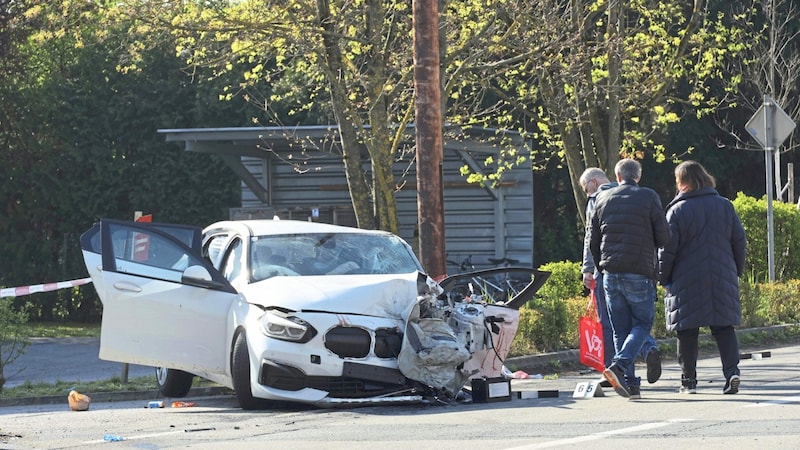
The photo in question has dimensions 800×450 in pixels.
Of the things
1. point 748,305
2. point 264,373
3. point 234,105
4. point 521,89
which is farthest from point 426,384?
point 234,105

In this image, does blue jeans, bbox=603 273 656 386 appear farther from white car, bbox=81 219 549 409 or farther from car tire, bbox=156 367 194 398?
car tire, bbox=156 367 194 398

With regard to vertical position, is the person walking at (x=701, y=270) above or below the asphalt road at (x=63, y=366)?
above

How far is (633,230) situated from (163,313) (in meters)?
3.99

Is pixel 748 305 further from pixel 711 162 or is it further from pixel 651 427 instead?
pixel 711 162

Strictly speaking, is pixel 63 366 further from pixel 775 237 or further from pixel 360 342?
pixel 775 237

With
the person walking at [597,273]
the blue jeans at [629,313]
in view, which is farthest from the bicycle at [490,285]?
the blue jeans at [629,313]

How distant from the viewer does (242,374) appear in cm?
1089

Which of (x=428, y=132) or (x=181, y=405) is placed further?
(x=428, y=132)

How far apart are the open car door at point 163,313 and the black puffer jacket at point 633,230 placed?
A: 3182 millimetres

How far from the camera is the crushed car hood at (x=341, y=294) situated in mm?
10734

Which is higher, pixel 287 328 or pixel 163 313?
pixel 163 313

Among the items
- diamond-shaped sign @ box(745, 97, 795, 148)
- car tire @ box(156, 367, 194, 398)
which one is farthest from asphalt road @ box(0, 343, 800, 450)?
diamond-shaped sign @ box(745, 97, 795, 148)

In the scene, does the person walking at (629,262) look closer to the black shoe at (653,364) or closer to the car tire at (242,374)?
the black shoe at (653,364)

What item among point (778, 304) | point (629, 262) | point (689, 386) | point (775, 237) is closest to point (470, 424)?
point (629, 262)
